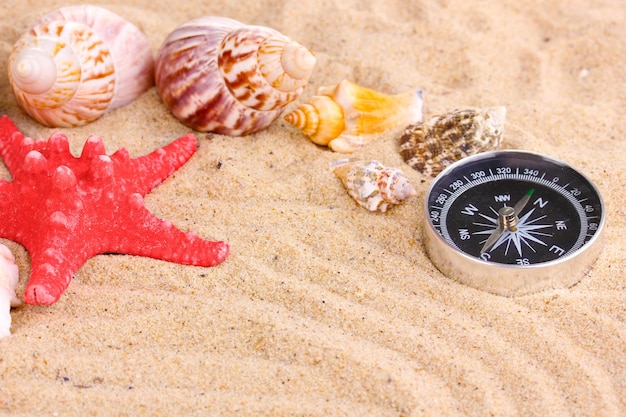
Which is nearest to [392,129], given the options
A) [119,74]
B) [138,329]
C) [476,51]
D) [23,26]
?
[476,51]

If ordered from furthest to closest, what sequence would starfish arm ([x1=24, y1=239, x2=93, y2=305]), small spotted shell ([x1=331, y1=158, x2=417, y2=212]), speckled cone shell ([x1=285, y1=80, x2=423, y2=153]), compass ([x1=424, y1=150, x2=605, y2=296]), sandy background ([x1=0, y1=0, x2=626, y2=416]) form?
1. speckled cone shell ([x1=285, y1=80, x2=423, y2=153])
2. small spotted shell ([x1=331, y1=158, x2=417, y2=212])
3. compass ([x1=424, y1=150, x2=605, y2=296])
4. starfish arm ([x1=24, y1=239, x2=93, y2=305])
5. sandy background ([x1=0, y1=0, x2=626, y2=416])

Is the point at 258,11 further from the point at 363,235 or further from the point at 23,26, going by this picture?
the point at 363,235

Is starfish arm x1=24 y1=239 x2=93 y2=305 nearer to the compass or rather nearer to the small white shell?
the small white shell

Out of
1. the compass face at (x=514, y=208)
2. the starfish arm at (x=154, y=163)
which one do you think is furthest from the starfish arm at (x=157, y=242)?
the compass face at (x=514, y=208)

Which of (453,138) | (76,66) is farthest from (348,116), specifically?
(76,66)

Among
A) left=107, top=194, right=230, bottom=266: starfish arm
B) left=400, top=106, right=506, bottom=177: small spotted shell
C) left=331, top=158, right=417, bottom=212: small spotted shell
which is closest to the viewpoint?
left=107, top=194, right=230, bottom=266: starfish arm

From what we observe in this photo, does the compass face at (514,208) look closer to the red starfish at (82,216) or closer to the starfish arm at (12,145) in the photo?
the red starfish at (82,216)

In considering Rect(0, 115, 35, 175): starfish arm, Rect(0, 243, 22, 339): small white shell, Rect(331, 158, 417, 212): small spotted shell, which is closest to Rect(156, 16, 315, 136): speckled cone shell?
Rect(331, 158, 417, 212): small spotted shell

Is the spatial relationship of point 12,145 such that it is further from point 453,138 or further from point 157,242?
point 453,138
